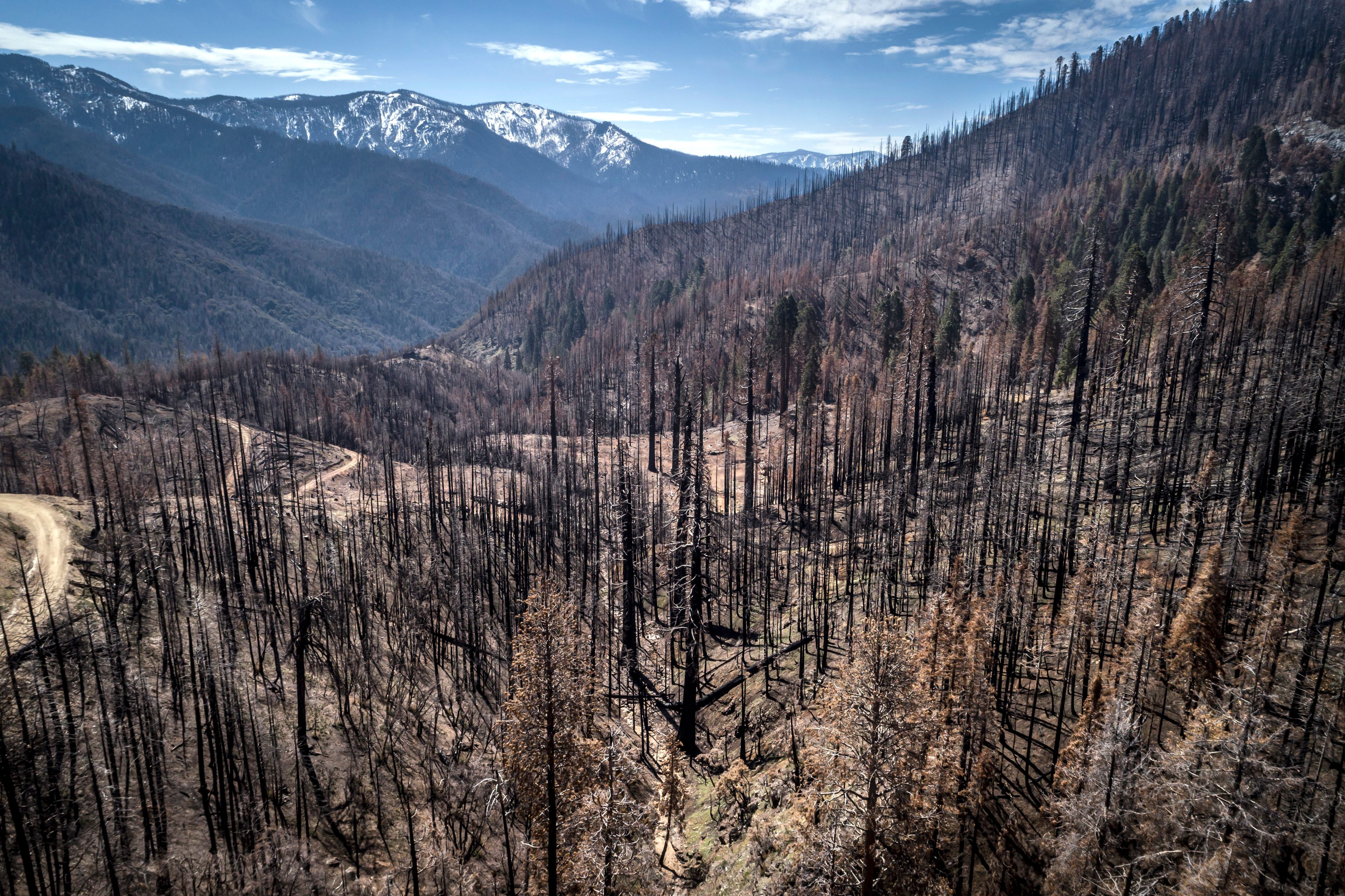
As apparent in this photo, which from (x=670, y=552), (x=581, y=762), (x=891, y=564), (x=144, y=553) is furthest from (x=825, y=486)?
(x=144, y=553)

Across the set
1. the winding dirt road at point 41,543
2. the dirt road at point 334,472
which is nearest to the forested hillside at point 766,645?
the winding dirt road at point 41,543

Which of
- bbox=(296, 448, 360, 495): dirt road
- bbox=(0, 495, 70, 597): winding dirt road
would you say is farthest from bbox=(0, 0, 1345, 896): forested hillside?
bbox=(296, 448, 360, 495): dirt road

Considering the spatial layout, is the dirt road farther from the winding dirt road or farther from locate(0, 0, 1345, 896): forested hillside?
the winding dirt road

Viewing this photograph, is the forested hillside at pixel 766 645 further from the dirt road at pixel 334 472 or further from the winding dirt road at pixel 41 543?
the dirt road at pixel 334 472

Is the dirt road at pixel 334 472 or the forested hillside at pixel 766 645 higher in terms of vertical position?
the forested hillside at pixel 766 645

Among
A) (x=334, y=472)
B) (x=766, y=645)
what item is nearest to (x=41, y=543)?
(x=766, y=645)

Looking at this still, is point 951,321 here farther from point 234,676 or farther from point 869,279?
point 234,676

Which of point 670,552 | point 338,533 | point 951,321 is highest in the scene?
point 951,321

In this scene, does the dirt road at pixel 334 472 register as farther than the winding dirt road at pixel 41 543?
Yes
